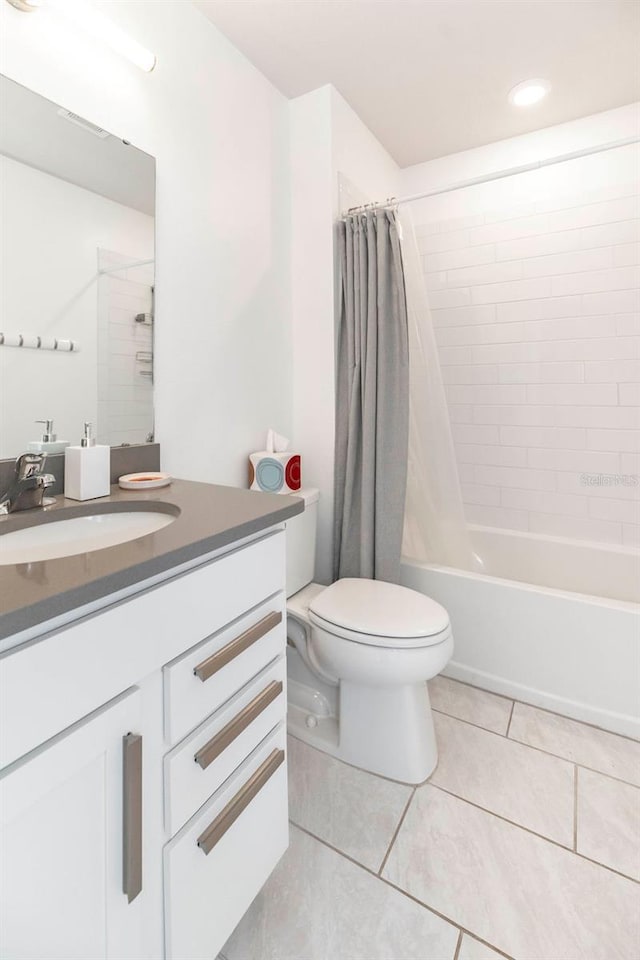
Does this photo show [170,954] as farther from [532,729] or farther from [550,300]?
[550,300]

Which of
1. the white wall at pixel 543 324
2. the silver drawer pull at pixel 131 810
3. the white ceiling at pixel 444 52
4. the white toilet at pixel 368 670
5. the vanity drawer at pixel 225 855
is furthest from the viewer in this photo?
the white wall at pixel 543 324

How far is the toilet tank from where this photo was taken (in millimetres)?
1680

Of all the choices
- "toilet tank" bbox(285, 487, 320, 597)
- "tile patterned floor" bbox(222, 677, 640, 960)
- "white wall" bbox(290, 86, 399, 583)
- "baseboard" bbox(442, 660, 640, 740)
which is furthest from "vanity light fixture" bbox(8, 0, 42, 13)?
"baseboard" bbox(442, 660, 640, 740)

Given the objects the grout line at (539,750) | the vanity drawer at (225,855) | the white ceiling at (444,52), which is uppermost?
the white ceiling at (444,52)

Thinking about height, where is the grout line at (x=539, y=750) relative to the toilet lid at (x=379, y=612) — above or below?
below

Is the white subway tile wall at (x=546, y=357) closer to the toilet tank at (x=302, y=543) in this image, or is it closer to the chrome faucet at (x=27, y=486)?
the toilet tank at (x=302, y=543)

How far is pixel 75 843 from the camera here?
585 mm

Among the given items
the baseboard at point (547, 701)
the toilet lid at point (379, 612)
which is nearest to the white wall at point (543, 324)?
the baseboard at point (547, 701)

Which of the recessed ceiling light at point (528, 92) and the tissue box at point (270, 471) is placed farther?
the recessed ceiling light at point (528, 92)

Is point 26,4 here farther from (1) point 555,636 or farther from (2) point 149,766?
(1) point 555,636

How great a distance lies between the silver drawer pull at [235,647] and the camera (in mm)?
757

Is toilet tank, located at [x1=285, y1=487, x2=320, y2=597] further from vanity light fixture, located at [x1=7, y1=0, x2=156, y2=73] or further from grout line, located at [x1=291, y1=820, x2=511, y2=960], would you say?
vanity light fixture, located at [x1=7, y1=0, x2=156, y2=73]

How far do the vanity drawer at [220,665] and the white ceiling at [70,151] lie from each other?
116 centimetres

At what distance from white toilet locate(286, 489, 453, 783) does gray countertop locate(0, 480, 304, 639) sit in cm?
58
